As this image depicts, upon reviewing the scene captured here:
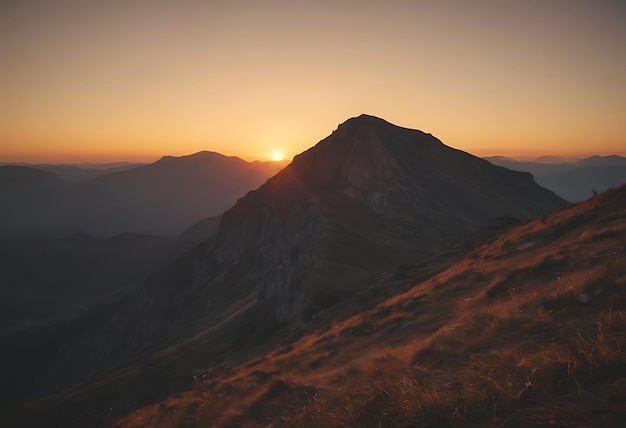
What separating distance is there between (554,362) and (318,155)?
4407 inches

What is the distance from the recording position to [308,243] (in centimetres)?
6688

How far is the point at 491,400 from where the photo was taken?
518cm

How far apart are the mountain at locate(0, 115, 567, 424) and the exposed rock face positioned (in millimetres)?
337

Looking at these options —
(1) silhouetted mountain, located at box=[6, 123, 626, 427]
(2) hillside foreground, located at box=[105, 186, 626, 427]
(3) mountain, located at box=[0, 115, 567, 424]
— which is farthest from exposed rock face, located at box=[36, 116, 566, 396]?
(2) hillside foreground, located at box=[105, 186, 626, 427]

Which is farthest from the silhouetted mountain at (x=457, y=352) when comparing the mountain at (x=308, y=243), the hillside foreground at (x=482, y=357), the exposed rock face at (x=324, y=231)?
the exposed rock face at (x=324, y=231)

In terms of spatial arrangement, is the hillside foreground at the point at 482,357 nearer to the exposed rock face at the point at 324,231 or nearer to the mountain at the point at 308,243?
the mountain at the point at 308,243

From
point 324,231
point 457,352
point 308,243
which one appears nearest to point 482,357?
point 457,352

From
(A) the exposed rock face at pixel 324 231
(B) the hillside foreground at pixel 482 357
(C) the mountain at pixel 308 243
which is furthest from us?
(A) the exposed rock face at pixel 324 231

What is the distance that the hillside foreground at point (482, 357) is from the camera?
509cm

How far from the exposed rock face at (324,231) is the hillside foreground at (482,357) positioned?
27.1m

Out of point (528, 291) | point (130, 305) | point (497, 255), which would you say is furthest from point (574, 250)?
point (130, 305)

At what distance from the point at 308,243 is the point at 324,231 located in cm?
423

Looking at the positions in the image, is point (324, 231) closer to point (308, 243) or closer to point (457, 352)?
point (308, 243)

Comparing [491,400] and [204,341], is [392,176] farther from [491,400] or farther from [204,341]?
[491,400]
